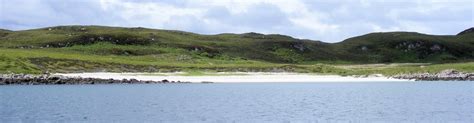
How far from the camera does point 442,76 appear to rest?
381ft

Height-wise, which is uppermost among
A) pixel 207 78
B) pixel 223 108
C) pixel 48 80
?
pixel 48 80

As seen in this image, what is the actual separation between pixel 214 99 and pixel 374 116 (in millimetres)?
21117

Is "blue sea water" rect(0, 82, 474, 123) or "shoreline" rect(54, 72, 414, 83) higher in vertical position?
"shoreline" rect(54, 72, 414, 83)

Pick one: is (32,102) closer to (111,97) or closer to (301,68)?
(111,97)

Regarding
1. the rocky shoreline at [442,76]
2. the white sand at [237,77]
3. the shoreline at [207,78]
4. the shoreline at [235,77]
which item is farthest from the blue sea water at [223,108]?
the rocky shoreline at [442,76]

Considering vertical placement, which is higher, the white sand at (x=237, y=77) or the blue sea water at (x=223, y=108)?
the white sand at (x=237, y=77)

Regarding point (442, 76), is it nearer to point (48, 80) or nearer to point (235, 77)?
point (235, 77)

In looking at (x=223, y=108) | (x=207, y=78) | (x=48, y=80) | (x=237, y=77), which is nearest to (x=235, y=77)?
(x=237, y=77)

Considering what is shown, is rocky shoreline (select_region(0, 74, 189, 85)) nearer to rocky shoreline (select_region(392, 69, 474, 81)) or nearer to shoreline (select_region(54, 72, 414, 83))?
shoreline (select_region(54, 72, 414, 83))

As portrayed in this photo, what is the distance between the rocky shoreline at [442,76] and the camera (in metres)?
114

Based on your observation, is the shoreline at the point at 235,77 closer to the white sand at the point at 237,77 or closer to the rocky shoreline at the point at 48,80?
the white sand at the point at 237,77

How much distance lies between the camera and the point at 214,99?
218 ft

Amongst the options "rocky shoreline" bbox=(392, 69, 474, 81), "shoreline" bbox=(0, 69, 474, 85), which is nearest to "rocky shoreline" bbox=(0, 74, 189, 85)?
"shoreline" bbox=(0, 69, 474, 85)

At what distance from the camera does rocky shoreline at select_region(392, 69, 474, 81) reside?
114375 mm
